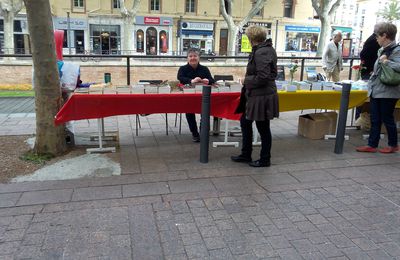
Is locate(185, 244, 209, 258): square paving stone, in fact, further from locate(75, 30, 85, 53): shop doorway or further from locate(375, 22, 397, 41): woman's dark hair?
locate(75, 30, 85, 53): shop doorway

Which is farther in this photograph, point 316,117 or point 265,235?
point 316,117

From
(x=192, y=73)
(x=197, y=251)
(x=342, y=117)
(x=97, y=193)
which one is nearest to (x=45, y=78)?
(x=97, y=193)

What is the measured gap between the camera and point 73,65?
217 inches

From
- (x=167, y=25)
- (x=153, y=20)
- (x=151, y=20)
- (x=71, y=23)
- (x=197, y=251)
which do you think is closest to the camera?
(x=197, y=251)

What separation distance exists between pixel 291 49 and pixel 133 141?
38788 millimetres

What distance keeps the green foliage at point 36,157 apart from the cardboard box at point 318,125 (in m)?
3.86

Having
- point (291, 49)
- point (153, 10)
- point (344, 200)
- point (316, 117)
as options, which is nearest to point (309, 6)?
point (291, 49)

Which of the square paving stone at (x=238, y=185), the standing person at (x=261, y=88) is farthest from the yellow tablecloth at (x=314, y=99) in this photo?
the square paving stone at (x=238, y=185)

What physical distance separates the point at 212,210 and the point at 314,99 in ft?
9.47

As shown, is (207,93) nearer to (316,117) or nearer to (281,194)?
(281,194)

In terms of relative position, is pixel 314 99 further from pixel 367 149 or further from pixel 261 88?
pixel 261 88

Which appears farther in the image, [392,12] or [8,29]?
[392,12]

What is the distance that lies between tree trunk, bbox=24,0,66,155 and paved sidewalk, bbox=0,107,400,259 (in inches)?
34.7

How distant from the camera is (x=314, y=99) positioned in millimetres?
5773
